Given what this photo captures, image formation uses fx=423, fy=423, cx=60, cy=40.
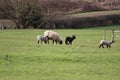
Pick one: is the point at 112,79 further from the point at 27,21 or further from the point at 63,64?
the point at 27,21

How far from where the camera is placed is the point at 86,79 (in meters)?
17.6

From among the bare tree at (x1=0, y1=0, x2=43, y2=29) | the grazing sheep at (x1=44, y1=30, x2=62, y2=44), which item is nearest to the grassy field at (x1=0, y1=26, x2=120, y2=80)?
the grazing sheep at (x1=44, y1=30, x2=62, y2=44)

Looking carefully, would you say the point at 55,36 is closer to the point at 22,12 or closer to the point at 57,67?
the point at 57,67

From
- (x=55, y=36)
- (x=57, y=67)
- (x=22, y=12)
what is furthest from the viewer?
(x=22, y=12)

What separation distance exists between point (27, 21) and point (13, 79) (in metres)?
61.7

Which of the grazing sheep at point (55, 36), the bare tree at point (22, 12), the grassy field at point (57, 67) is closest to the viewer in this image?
the grassy field at point (57, 67)

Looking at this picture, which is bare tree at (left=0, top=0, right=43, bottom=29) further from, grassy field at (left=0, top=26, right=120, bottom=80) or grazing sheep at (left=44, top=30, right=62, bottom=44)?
grassy field at (left=0, top=26, right=120, bottom=80)

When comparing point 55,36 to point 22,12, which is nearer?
point 55,36

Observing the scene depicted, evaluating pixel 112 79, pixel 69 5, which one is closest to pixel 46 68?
pixel 112 79

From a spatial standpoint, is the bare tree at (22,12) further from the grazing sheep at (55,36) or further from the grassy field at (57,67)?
the grassy field at (57,67)

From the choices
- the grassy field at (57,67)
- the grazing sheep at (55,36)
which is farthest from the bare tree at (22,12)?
the grassy field at (57,67)

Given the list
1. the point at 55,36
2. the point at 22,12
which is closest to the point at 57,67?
the point at 55,36

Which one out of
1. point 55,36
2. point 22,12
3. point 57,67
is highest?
point 57,67

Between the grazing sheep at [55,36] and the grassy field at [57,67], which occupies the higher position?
the grassy field at [57,67]
